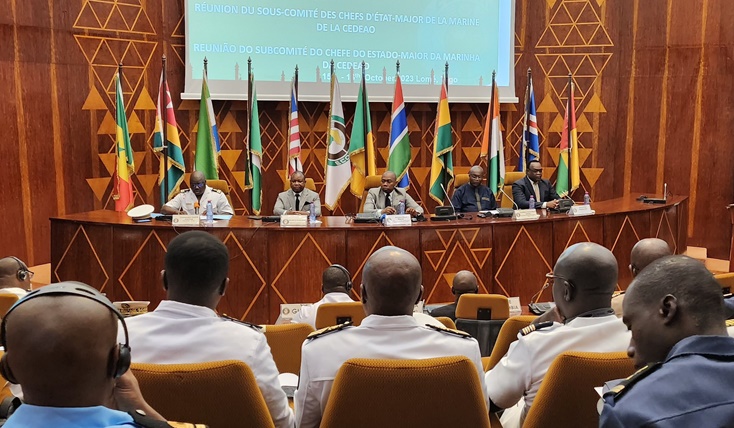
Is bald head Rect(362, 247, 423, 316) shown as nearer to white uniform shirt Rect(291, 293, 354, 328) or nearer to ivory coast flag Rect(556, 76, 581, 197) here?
white uniform shirt Rect(291, 293, 354, 328)

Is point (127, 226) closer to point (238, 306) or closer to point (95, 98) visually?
point (238, 306)

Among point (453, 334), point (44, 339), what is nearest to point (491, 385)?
point (453, 334)

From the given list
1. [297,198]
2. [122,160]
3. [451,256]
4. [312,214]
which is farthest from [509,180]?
[122,160]

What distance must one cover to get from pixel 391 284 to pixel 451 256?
419cm

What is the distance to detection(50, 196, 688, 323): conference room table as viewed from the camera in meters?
6.19

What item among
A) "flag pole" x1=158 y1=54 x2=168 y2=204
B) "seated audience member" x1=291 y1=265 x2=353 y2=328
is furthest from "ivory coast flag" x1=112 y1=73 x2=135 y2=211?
"seated audience member" x1=291 y1=265 x2=353 y2=328

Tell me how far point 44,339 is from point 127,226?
5.25m

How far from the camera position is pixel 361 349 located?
2.24 meters

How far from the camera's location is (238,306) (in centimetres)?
619

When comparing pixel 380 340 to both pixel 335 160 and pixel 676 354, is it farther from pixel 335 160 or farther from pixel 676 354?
pixel 335 160

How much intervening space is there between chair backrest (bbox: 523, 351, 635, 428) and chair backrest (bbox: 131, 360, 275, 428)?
33.4 inches

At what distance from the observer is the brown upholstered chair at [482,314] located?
3.79m

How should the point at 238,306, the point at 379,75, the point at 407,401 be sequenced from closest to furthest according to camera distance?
the point at 407,401, the point at 238,306, the point at 379,75

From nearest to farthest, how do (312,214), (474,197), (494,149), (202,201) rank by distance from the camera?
(312,214) → (202,201) → (474,197) → (494,149)
